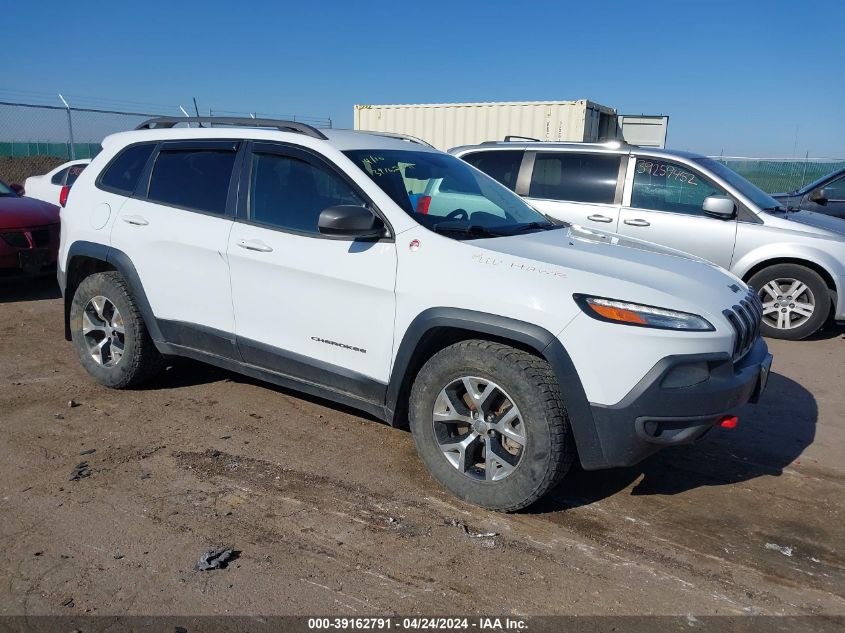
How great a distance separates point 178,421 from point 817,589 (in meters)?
3.59

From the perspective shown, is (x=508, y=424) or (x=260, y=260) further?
(x=260, y=260)

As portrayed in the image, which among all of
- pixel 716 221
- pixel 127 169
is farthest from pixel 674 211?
pixel 127 169

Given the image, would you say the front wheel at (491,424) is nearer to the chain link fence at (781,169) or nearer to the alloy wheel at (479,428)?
the alloy wheel at (479,428)

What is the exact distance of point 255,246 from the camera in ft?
13.3

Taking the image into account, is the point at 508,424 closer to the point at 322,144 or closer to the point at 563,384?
the point at 563,384

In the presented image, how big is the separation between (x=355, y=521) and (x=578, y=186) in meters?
5.23

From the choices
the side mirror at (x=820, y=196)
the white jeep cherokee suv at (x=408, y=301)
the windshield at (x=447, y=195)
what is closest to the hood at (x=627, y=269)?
the white jeep cherokee suv at (x=408, y=301)

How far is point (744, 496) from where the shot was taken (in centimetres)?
379

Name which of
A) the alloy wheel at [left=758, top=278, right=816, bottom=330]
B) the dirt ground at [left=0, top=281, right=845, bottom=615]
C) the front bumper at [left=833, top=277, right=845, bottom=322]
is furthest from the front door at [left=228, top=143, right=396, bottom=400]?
the front bumper at [left=833, top=277, right=845, bottom=322]

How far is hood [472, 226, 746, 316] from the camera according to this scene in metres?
3.17

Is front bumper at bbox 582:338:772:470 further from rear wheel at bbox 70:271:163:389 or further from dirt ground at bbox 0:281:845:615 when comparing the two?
rear wheel at bbox 70:271:163:389

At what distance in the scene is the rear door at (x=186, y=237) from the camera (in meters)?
4.28

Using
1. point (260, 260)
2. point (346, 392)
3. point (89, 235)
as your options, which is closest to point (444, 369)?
point (346, 392)

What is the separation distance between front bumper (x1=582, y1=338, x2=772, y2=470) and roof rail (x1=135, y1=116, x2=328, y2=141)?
2252 millimetres
